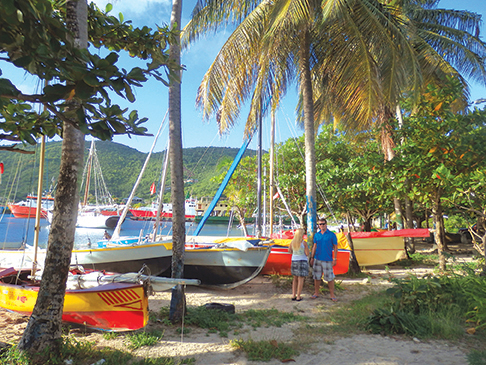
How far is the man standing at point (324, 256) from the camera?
7230mm

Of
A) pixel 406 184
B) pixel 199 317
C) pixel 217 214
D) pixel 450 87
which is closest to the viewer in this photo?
pixel 199 317

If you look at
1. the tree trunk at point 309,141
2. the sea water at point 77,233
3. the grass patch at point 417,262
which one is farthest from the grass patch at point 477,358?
the grass patch at point 417,262

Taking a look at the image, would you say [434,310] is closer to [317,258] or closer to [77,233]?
[317,258]

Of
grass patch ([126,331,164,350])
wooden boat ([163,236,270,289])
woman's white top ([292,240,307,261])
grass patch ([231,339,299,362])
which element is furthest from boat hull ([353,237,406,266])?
grass patch ([126,331,164,350])

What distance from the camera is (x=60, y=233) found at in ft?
12.2

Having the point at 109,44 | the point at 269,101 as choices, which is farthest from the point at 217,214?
the point at 109,44

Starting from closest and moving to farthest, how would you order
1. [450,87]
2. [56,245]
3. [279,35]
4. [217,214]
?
[56,245] → [279,35] → [450,87] → [217,214]

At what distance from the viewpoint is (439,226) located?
9.64 metres

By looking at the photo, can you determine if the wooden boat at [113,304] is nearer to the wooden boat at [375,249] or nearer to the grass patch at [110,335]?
the grass patch at [110,335]

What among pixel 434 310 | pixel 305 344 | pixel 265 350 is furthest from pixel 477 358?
pixel 265 350

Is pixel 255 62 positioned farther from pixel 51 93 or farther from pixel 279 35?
pixel 51 93

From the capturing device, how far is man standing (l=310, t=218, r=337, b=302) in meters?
7.23

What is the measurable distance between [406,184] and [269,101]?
458 centimetres

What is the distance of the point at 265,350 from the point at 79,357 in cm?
222
